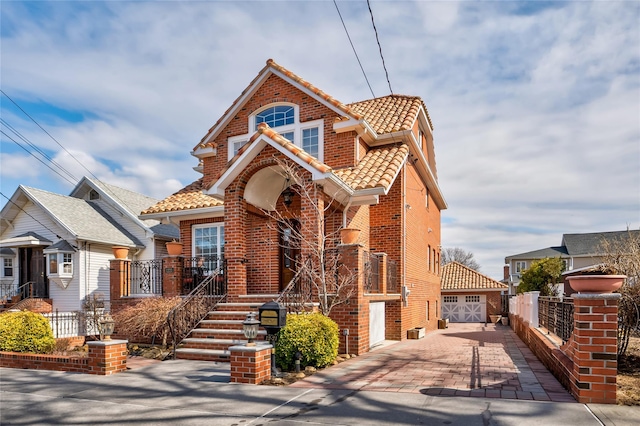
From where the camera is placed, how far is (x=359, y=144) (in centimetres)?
1350

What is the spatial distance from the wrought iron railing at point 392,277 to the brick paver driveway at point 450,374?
8.41 feet

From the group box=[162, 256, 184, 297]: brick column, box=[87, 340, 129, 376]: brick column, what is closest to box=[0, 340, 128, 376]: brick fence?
box=[87, 340, 129, 376]: brick column

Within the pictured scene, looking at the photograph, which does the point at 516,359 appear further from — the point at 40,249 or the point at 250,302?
the point at 40,249

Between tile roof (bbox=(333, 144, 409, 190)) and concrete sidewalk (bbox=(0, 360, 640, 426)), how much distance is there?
598 centimetres

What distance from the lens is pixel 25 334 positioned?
922cm

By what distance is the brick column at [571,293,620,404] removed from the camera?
5.25 meters

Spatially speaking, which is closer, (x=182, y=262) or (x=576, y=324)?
(x=576, y=324)

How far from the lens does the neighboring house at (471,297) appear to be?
2914 cm

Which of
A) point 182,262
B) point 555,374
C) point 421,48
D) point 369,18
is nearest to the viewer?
point 555,374

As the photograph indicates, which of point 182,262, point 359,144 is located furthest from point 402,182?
point 182,262

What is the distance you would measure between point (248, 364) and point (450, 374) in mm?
3362

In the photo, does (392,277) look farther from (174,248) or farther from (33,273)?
(33,273)

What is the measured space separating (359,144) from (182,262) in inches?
250

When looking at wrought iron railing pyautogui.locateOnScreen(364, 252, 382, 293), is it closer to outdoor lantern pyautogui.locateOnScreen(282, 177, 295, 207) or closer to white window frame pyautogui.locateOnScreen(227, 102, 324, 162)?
outdoor lantern pyautogui.locateOnScreen(282, 177, 295, 207)
